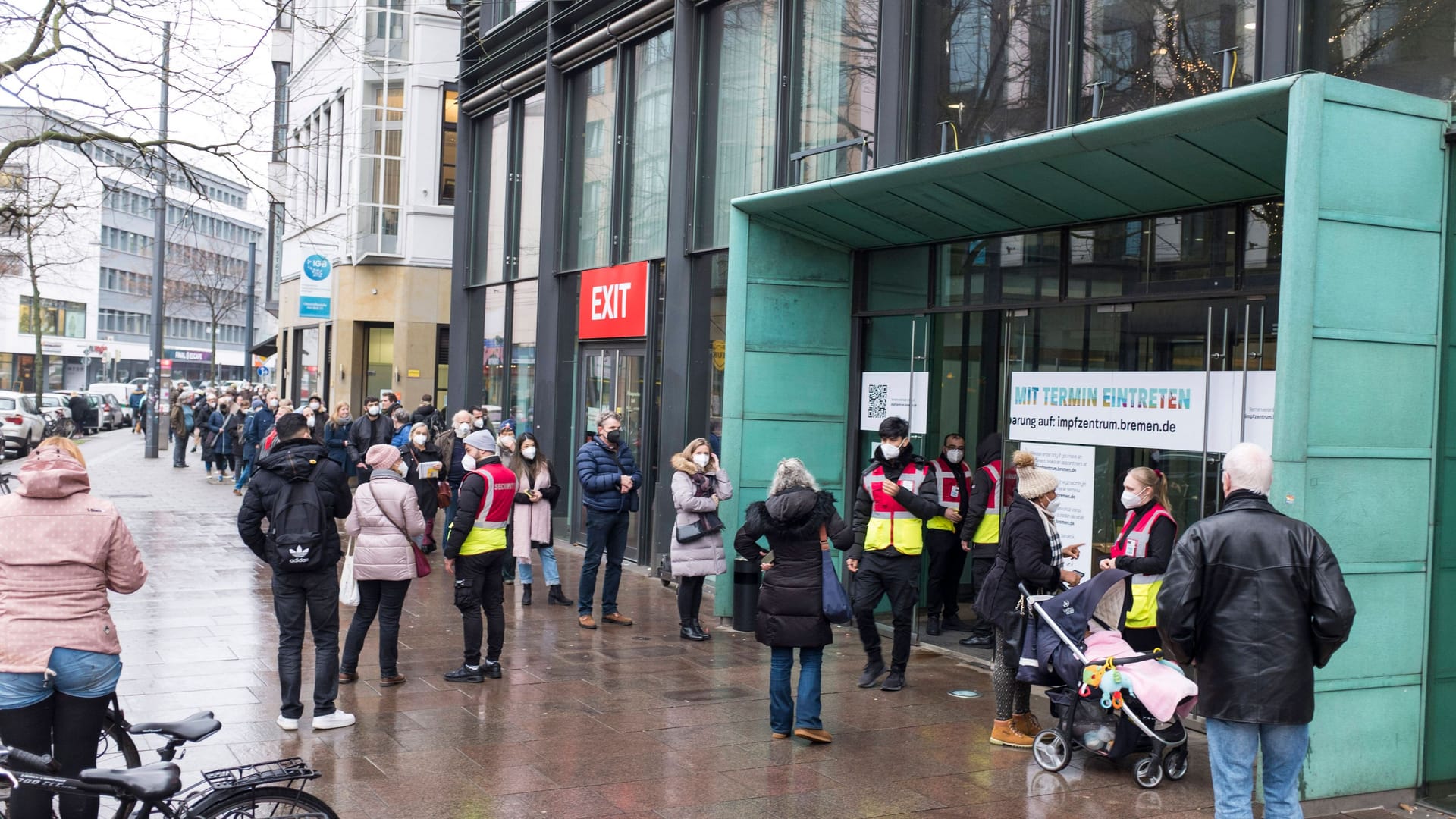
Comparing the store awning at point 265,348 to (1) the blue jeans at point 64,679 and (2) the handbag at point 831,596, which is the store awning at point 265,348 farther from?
(1) the blue jeans at point 64,679

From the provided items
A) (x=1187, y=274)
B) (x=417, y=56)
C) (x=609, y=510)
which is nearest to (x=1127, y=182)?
(x=1187, y=274)

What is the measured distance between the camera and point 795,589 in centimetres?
766

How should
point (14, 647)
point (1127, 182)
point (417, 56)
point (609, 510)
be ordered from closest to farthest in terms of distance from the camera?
point (14, 647)
point (1127, 182)
point (609, 510)
point (417, 56)

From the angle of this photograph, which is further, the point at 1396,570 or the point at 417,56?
the point at 417,56

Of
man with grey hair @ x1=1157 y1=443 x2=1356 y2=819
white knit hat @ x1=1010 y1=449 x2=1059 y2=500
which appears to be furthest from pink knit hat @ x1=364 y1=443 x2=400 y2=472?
man with grey hair @ x1=1157 y1=443 x2=1356 y2=819

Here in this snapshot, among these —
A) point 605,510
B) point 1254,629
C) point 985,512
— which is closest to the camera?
point 1254,629

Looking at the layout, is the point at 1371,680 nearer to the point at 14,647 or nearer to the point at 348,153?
the point at 14,647

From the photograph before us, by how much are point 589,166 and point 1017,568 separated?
11164 mm

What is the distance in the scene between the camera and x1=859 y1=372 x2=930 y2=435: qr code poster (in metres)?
11.5

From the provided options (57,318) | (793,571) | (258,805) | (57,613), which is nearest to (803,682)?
(793,571)

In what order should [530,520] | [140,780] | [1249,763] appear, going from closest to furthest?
[140,780] < [1249,763] < [530,520]

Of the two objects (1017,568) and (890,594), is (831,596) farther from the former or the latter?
(890,594)

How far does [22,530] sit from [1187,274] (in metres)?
7.06

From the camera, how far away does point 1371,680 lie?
21.8ft
